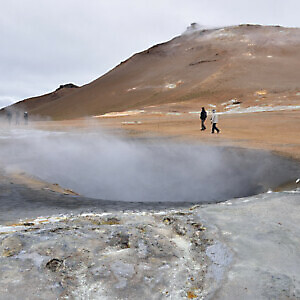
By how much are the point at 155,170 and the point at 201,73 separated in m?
44.8

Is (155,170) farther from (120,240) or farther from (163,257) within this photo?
(163,257)

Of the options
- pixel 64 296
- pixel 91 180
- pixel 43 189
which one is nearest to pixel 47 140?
pixel 91 180

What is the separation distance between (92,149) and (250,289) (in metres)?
9.51

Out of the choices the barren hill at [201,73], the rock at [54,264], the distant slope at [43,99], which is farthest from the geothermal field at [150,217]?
the distant slope at [43,99]

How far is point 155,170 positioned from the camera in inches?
357

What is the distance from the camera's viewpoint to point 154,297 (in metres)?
2.21

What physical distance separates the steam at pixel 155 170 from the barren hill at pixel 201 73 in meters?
27.4

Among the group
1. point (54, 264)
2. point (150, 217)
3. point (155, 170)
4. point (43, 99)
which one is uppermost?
point (43, 99)

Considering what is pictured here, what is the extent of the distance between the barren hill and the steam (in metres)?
27.4

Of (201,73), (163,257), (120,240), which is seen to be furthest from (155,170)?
(201,73)

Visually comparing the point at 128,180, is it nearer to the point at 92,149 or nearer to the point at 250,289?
the point at 92,149

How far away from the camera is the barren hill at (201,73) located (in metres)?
42.2

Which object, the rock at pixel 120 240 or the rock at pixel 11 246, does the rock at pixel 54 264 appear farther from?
the rock at pixel 120 240

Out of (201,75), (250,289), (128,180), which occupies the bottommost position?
(128,180)
